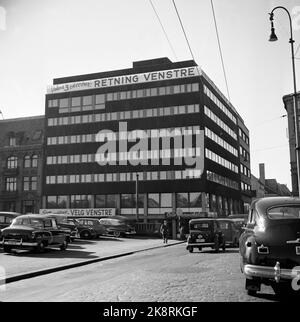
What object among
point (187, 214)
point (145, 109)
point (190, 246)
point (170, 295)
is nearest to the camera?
point (170, 295)

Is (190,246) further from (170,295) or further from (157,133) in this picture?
(157,133)

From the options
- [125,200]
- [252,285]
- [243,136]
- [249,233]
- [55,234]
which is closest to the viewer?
[252,285]

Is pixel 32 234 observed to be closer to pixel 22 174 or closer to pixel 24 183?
pixel 24 183

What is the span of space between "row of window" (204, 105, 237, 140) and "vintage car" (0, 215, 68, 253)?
4203 centimetres

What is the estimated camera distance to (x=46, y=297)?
26.4 ft

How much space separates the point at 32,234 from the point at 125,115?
44.1 metres

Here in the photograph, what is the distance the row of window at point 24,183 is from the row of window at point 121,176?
242cm

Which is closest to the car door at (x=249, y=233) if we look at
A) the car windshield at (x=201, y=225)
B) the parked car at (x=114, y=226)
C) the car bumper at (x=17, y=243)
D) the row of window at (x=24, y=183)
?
the car bumper at (x=17, y=243)

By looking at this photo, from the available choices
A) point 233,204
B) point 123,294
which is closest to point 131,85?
point 233,204

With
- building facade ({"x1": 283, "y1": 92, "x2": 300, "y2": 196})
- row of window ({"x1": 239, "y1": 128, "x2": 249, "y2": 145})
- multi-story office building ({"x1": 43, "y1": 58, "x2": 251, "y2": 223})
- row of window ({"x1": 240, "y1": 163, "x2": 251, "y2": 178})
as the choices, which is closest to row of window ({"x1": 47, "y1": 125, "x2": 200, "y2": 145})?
multi-story office building ({"x1": 43, "y1": 58, "x2": 251, "y2": 223})

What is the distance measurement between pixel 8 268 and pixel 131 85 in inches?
2007

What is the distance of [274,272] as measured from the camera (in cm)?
723

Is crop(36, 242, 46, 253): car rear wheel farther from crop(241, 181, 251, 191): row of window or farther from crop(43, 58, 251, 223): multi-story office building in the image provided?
crop(241, 181, 251, 191): row of window

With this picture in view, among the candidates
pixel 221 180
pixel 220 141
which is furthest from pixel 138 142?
pixel 221 180
